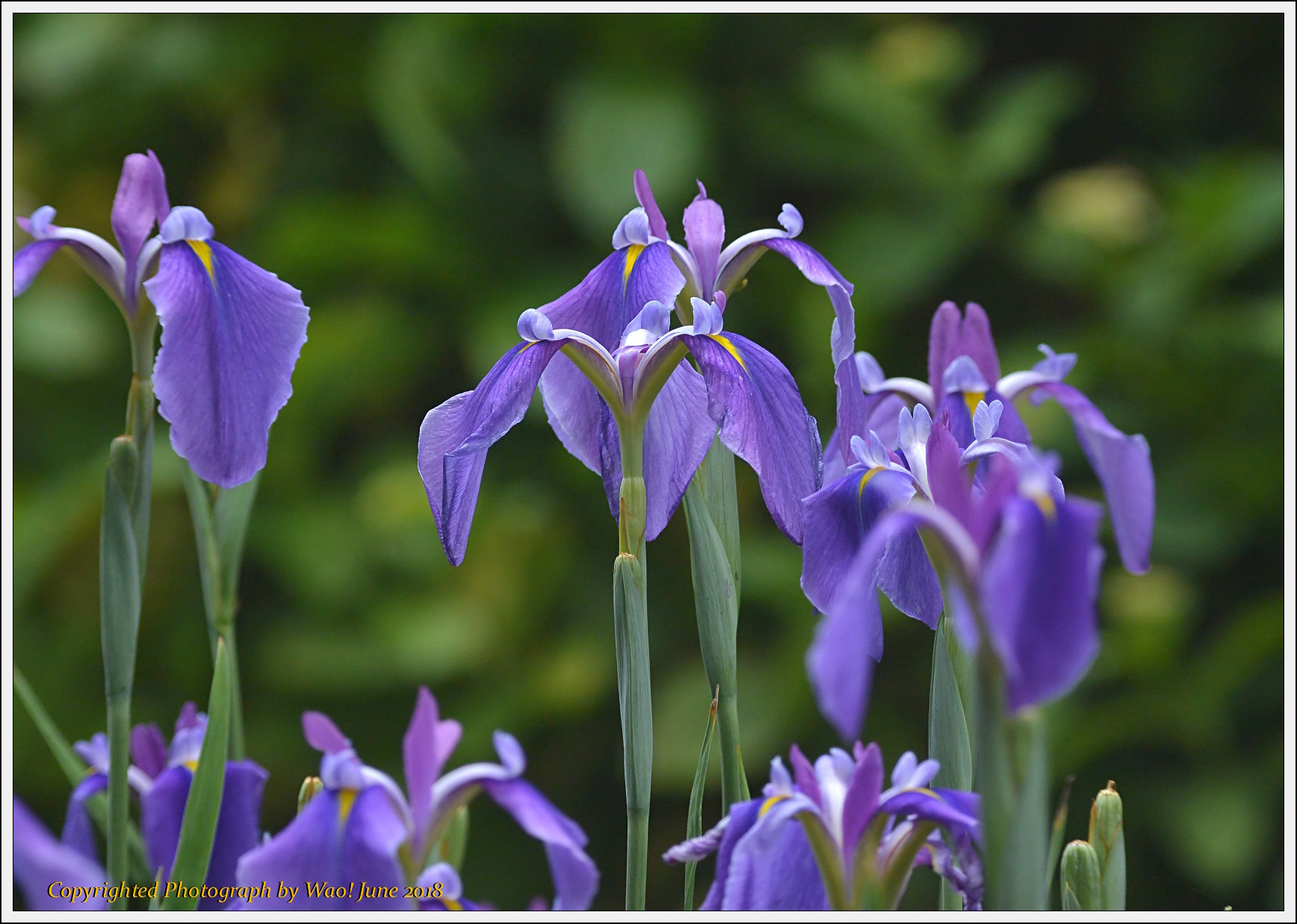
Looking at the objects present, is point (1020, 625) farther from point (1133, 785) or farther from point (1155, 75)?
point (1155, 75)

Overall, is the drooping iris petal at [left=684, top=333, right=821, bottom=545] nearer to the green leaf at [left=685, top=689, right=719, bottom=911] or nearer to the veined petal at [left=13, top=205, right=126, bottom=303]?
the green leaf at [left=685, top=689, right=719, bottom=911]

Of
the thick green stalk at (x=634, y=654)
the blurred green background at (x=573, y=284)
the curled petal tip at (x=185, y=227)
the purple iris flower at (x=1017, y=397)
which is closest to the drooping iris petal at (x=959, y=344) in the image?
the purple iris flower at (x=1017, y=397)

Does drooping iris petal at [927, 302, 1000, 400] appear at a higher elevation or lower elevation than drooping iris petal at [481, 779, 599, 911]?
higher

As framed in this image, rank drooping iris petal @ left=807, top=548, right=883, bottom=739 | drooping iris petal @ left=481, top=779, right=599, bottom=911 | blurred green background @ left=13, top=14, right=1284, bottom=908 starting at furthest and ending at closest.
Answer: blurred green background @ left=13, top=14, right=1284, bottom=908 → drooping iris petal @ left=481, top=779, right=599, bottom=911 → drooping iris petal @ left=807, top=548, right=883, bottom=739

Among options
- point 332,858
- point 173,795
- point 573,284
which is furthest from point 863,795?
point 573,284

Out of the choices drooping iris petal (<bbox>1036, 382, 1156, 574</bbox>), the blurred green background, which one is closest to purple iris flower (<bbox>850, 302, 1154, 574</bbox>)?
drooping iris petal (<bbox>1036, 382, 1156, 574</bbox>)

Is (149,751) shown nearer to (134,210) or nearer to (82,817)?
(82,817)

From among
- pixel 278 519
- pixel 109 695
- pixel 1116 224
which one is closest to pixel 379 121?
pixel 278 519
